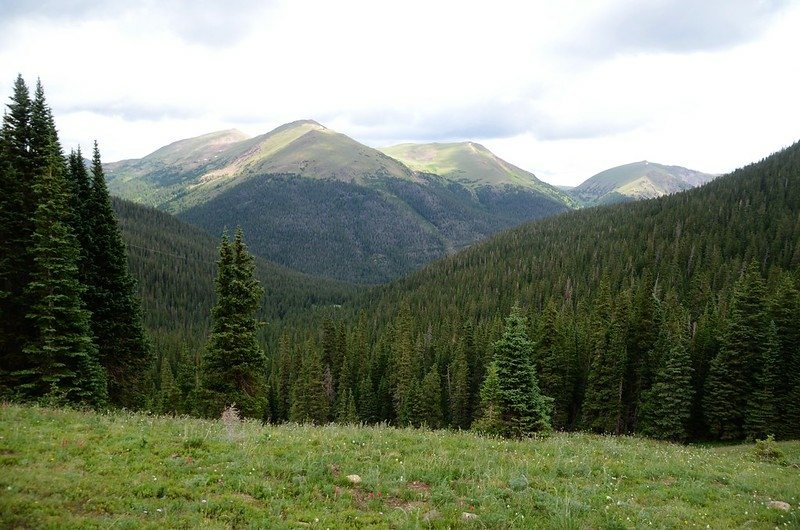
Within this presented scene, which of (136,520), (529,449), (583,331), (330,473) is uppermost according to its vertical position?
(136,520)

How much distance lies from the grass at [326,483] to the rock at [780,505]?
0.75 feet

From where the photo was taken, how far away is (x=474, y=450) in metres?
14.3

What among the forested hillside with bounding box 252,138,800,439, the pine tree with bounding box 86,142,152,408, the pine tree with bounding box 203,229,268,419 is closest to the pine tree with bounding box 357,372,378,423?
the forested hillside with bounding box 252,138,800,439

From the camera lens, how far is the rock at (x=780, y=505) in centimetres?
1080

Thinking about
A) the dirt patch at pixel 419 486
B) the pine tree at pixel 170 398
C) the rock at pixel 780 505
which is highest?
the dirt patch at pixel 419 486

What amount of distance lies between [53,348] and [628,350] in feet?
167

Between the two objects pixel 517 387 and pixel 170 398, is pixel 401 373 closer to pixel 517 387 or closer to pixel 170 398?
pixel 170 398

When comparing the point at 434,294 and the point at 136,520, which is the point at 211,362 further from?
the point at 434,294

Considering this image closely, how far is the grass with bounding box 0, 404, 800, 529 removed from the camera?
8422 millimetres

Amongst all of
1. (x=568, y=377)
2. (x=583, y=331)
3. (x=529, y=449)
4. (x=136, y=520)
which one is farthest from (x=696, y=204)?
(x=136, y=520)

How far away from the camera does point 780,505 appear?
11.1 m

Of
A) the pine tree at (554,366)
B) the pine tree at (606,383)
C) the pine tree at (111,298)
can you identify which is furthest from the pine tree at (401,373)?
the pine tree at (111,298)

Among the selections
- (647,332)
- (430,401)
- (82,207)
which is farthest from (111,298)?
(647,332)

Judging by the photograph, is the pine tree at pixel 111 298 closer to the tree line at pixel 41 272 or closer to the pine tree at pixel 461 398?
the tree line at pixel 41 272
